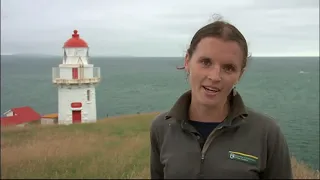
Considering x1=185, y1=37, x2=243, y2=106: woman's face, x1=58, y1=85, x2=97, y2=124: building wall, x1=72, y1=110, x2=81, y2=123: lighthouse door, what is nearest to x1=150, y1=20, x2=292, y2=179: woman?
x1=185, y1=37, x2=243, y2=106: woman's face

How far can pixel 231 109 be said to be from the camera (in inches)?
74.8

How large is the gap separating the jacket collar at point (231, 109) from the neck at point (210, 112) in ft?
0.14

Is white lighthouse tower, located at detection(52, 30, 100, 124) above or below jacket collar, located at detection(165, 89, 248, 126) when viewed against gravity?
below

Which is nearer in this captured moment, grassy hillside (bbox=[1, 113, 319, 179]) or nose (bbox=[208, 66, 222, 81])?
nose (bbox=[208, 66, 222, 81])

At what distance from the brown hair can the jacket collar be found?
0.18 metres

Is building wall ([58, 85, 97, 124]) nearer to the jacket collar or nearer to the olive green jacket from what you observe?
the jacket collar

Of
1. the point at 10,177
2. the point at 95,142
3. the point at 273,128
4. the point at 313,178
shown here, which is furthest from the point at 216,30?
the point at 95,142

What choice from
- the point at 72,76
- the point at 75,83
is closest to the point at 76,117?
the point at 75,83

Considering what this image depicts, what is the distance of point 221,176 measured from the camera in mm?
1746

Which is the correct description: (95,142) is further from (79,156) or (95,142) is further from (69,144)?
(79,156)

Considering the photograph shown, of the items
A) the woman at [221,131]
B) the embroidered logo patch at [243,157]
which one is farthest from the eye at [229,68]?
the embroidered logo patch at [243,157]

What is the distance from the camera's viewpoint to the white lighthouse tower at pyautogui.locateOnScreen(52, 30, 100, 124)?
62.0ft

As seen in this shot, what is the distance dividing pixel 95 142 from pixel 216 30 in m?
9.33

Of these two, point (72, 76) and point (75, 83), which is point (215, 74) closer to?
point (75, 83)
